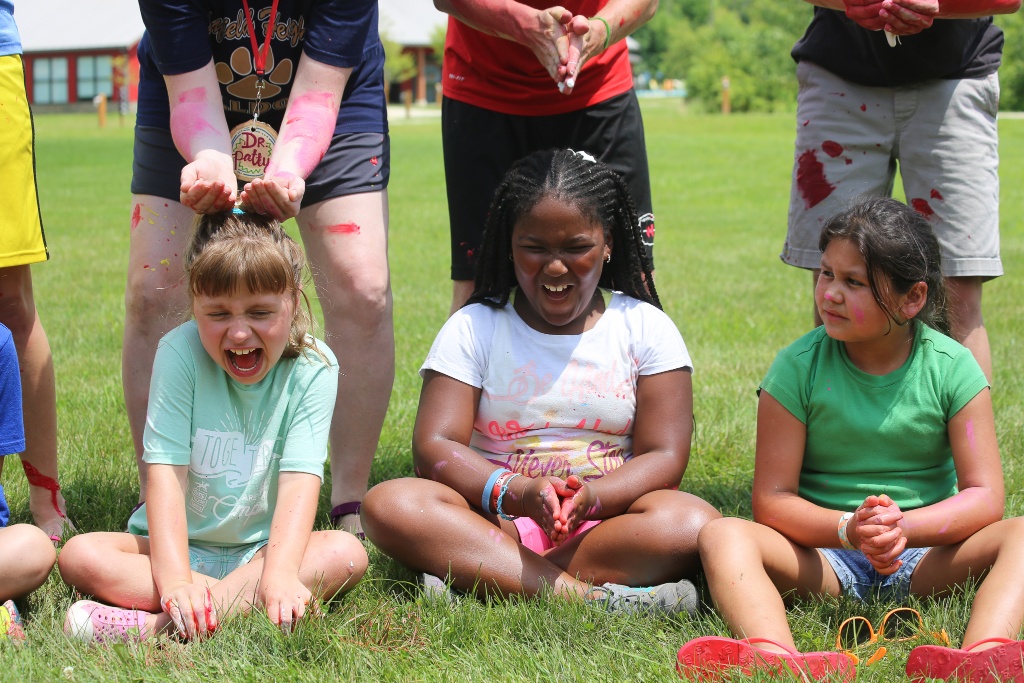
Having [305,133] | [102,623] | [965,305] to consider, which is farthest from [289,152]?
[965,305]

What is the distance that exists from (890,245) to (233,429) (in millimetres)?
1784

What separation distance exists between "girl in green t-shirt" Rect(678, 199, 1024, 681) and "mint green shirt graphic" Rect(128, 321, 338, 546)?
1089 mm

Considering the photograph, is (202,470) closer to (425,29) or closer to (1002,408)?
(1002,408)

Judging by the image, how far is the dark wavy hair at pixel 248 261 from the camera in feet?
9.68

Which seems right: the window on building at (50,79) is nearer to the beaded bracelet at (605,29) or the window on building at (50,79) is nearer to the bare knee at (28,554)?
the beaded bracelet at (605,29)

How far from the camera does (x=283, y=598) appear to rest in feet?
9.09

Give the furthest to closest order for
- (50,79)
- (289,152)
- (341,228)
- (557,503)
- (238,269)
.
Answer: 1. (50,79)
2. (341,228)
3. (289,152)
4. (238,269)
5. (557,503)

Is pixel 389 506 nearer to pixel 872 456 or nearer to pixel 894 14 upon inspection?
pixel 872 456

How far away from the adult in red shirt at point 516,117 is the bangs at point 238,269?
2.96 ft

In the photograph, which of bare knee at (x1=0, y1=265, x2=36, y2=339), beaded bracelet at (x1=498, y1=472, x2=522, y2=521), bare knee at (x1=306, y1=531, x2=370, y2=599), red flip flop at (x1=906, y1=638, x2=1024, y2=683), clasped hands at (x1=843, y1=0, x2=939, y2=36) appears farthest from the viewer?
bare knee at (x1=0, y1=265, x2=36, y2=339)

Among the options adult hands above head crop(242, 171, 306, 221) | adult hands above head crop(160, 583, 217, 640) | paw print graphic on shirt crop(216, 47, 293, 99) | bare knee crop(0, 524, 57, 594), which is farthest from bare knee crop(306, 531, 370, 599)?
paw print graphic on shirt crop(216, 47, 293, 99)

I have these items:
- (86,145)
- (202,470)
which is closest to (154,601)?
(202,470)

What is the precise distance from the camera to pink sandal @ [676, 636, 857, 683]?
247 cm

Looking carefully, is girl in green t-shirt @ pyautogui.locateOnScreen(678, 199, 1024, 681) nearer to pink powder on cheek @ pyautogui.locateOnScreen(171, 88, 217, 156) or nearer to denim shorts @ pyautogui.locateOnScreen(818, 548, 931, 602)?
denim shorts @ pyautogui.locateOnScreen(818, 548, 931, 602)
